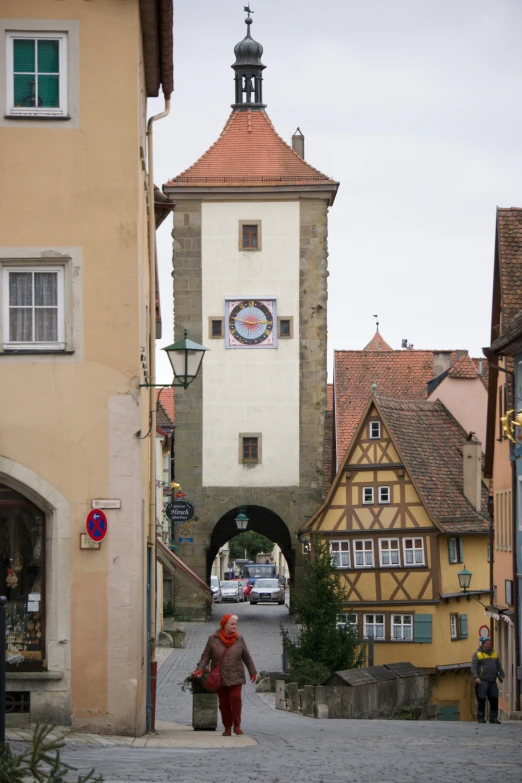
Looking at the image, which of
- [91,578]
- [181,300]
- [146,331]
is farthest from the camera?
[181,300]

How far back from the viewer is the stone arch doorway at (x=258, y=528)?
52.1 m

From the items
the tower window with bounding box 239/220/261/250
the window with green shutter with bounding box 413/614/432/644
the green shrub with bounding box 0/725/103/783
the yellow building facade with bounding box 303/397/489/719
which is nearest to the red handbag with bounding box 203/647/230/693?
the green shrub with bounding box 0/725/103/783

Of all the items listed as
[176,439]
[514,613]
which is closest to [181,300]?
[176,439]

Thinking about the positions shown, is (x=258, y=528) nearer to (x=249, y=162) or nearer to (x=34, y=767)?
(x=249, y=162)

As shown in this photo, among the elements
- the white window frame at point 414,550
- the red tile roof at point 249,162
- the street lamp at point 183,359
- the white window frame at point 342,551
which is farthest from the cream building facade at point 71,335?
the red tile roof at point 249,162

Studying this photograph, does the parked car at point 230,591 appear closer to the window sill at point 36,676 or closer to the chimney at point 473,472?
the chimney at point 473,472

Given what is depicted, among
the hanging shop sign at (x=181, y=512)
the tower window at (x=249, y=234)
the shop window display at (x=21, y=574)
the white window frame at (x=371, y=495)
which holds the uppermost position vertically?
the tower window at (x=249, y=234)

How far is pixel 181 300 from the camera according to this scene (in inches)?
1917

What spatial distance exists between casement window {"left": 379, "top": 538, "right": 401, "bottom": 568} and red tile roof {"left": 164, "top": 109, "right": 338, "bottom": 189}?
1384 cm

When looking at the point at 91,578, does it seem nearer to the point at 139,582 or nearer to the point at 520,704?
the point at 139,582

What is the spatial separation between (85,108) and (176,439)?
113 ft

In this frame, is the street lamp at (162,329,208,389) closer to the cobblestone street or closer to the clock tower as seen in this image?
the cobblestone street

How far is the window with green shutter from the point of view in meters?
37.9

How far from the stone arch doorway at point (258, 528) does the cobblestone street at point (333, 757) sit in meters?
32.0
